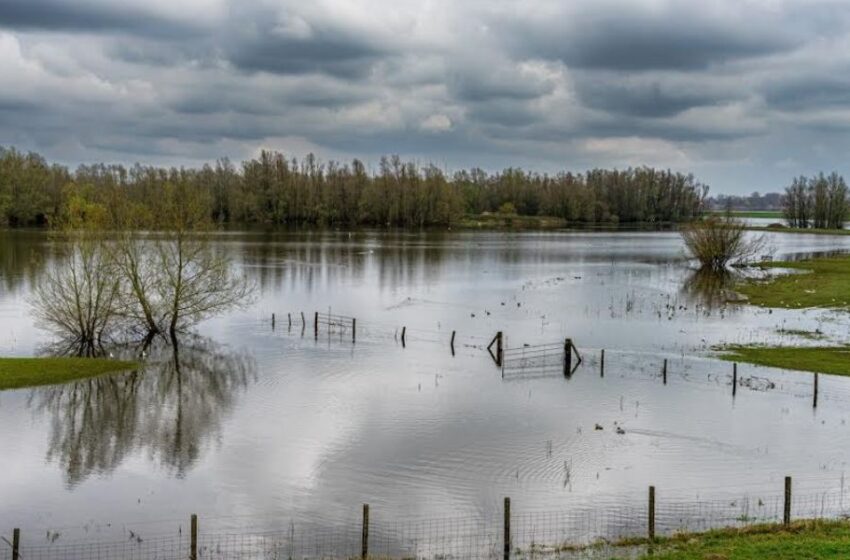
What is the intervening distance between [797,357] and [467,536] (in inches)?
1326

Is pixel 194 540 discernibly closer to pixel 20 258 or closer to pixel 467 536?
pixel 467 536

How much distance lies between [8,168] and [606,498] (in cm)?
19731

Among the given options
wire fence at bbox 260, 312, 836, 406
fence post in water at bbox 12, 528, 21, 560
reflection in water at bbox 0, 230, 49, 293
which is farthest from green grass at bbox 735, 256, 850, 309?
reflection in water at bbox 0, 230, 49, 293

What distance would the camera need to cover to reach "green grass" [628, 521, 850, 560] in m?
19.9


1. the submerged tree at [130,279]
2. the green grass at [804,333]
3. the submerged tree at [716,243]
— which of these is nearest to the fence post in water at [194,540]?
the submerged tree at [130,279]

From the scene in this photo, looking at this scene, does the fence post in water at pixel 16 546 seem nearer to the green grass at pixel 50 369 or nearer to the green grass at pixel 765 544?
the green grass at pixel 765 544

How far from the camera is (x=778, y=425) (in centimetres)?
3612

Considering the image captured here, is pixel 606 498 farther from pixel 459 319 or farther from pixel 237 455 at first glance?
pixel 459 319

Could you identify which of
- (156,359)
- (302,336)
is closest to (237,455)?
(156,359)

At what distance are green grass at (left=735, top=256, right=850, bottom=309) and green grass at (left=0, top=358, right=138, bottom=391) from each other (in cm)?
5856

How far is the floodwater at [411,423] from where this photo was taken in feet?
91.8

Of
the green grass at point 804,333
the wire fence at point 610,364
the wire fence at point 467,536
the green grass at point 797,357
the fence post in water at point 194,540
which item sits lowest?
the wire fence at point 467,536

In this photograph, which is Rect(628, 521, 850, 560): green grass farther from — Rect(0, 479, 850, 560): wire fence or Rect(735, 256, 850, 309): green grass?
Rect(735, 256, 850, 309): green grass

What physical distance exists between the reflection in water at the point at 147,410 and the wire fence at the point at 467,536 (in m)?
6.32
